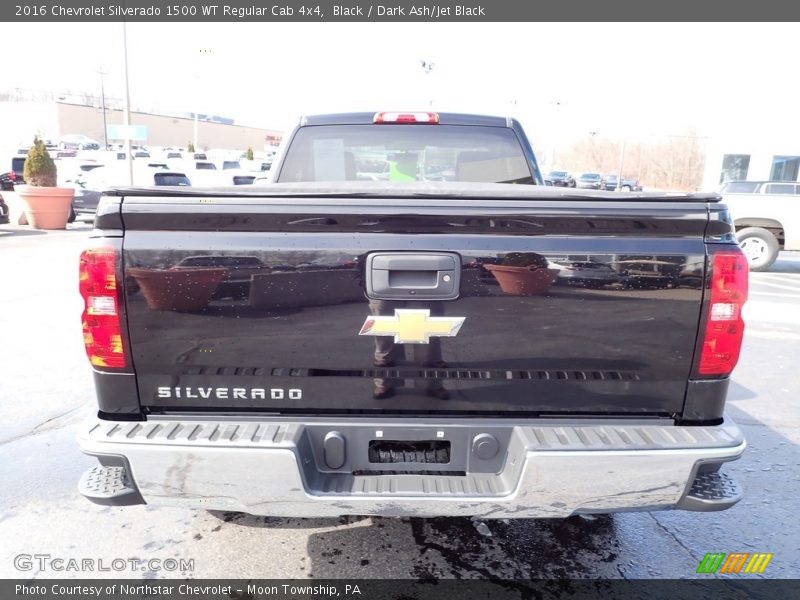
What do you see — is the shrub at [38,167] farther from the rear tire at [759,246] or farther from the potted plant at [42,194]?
the rear tire at [759,246]

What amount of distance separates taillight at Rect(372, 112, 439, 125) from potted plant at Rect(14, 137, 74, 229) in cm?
1456

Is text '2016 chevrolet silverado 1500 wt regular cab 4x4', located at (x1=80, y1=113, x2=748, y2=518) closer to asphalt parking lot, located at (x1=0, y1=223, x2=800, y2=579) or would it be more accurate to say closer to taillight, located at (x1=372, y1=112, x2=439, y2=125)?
asphalt parking lot, located at (x1=0, y1=223, x2=800, y2=579)

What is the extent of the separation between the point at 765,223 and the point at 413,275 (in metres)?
12.7

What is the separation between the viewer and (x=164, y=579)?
2514 millimetres

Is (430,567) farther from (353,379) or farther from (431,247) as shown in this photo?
(431,247)

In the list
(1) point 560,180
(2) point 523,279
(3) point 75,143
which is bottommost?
(2) point 523,279

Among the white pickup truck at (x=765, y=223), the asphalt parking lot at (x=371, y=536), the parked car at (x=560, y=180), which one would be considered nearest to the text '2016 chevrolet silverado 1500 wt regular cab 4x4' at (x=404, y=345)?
the asphalt parking lot at (x=371, y=536)

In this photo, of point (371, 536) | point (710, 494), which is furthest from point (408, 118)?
point (710, 494)

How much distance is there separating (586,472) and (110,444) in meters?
1.71

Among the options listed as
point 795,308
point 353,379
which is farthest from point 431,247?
point 795,308

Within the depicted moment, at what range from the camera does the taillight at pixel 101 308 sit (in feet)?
6.36

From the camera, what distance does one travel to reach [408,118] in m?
3.68

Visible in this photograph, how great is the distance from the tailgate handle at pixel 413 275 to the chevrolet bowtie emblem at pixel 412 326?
0.07m

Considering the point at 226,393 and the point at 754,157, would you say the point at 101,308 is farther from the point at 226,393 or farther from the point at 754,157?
the point at 754,157
